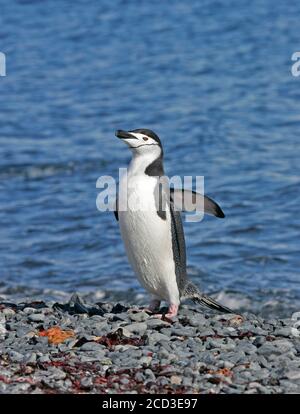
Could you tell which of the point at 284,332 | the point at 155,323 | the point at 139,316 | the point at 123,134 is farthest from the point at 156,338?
the point at 123,134

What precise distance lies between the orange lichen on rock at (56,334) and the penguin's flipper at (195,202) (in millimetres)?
1417

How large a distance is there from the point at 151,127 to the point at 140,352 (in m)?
12.4

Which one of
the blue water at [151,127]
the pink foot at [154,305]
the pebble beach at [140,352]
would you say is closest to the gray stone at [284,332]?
the pebble beach at [140,352]

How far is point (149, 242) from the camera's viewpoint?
8570 millimetres

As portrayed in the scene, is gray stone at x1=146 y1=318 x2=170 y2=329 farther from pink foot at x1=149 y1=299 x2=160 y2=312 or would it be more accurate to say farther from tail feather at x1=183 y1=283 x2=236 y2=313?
tail feather at x1=183 y1=283 x2=236 y2=313

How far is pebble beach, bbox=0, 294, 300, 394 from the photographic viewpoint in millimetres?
6621

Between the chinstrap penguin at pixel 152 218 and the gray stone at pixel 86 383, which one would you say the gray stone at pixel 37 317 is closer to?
the chinstrap penguin at pixel 152 218

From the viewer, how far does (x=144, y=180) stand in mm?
8445

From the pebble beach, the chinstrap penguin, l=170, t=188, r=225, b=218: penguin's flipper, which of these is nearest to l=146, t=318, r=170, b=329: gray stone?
the pebble beach

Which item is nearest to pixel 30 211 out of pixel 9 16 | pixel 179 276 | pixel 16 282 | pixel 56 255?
pixel 56 255

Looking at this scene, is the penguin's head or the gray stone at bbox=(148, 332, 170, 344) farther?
the penguin's head

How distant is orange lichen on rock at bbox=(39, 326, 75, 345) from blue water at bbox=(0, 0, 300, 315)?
3.82 meters

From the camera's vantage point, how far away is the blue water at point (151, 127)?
42.3 ft

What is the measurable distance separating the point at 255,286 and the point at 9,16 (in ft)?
67.5
